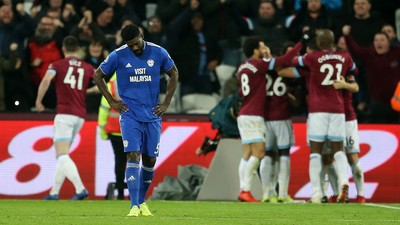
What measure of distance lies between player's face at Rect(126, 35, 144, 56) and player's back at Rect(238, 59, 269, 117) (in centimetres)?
422

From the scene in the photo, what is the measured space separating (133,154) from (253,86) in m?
4.58

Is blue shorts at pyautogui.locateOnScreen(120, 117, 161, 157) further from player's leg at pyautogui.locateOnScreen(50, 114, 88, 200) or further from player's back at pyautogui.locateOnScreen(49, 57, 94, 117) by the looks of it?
player's back at pyautogui.locateOnScreen(49, 57, 94, 117)

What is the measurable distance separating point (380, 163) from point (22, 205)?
20.1ft

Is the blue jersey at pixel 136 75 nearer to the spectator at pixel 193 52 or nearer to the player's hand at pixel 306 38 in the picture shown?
A: the player's hand at pixel 306 38

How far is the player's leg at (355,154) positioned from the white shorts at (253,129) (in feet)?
4.22

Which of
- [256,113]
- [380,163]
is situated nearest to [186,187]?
[256,113]

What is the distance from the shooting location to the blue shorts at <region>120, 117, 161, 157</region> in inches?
499

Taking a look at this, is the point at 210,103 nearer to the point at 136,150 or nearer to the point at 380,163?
the point at 380,163

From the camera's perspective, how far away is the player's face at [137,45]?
12477mm

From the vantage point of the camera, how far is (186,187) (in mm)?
17984

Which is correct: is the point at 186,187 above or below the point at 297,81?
below

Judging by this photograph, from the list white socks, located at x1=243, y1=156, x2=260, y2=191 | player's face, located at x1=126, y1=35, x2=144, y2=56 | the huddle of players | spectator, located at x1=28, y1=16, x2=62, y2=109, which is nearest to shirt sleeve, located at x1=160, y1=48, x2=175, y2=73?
player's face, located at x1=126, y1=35, x2=144, y2=56

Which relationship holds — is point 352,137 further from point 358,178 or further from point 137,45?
point 137,45

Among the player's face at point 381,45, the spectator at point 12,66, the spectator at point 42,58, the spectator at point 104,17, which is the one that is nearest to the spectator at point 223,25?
the spectator at point 104,17
